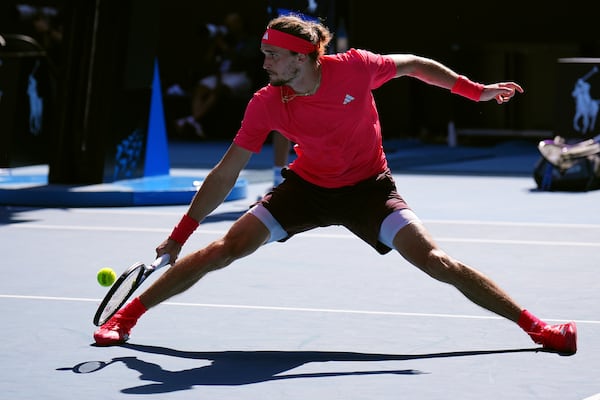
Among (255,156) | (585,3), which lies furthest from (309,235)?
(585,3)

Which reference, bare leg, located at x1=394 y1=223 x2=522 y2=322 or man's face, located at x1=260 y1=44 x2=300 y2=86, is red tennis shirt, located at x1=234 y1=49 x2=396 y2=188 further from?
bare leg, located at x1=394 y1=223 x2=522 y2=322

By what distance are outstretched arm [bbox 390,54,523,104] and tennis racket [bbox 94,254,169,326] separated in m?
1.51

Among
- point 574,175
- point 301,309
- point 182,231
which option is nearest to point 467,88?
point 301,309

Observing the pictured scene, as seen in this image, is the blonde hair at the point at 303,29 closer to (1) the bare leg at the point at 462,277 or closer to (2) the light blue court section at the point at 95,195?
(1) the bare leg at the point at 462,277

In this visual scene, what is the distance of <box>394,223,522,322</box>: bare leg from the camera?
6070mm

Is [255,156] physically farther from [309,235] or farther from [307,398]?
[307,398]

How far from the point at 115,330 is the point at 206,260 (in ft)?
1.76

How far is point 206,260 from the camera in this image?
6309 mm

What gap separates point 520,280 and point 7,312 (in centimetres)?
305

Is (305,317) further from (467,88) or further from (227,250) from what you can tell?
(467,88)

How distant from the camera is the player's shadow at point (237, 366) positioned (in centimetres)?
559

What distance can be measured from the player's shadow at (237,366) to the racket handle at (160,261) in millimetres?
404

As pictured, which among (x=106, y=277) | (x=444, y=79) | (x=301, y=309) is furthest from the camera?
(x=301, y=309)

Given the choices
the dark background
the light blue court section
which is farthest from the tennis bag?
the dark background
